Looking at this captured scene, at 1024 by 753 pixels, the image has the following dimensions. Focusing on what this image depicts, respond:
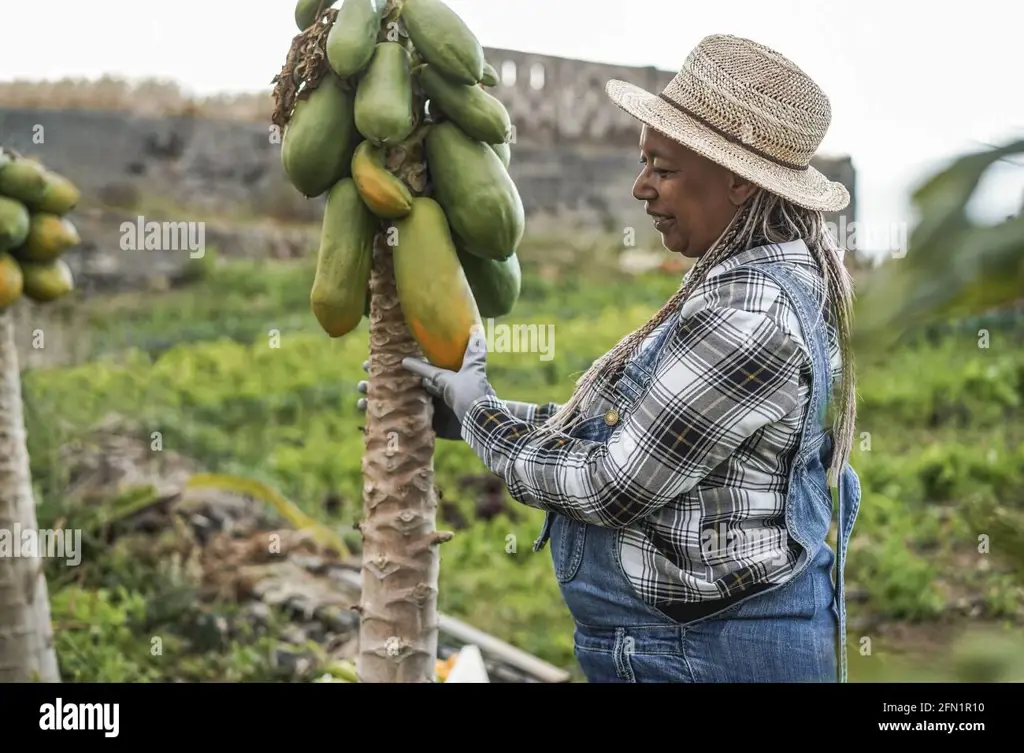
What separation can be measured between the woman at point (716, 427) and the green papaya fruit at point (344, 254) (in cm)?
30

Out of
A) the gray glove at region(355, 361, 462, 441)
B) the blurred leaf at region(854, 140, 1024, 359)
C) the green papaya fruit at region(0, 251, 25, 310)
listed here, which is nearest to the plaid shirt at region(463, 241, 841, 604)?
the gray glove at region(355, 361, 462, 441)

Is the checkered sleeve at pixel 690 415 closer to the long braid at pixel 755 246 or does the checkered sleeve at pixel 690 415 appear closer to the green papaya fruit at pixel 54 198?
the long braid at pixel 755 246

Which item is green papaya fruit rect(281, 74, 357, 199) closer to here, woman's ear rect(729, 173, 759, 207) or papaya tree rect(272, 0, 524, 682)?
papaya tree rect(272, 0, 524, 682)

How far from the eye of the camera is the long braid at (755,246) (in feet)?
6.64

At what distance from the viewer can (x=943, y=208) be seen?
461 millimetres

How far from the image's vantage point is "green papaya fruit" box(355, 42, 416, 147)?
2.08 m

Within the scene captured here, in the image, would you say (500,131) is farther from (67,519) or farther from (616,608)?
(67,519)

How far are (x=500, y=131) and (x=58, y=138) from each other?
21.3 feet

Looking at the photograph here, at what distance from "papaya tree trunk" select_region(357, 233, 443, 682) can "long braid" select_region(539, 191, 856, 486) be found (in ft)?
1.09

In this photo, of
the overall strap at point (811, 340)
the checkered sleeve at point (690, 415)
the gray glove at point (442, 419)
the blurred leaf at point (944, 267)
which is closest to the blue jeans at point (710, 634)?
the checkered sleeve at point (690, 415)

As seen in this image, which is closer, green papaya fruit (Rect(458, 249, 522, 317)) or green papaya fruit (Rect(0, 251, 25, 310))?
green papaya fruit (Rect(458, 249, 522, 317))

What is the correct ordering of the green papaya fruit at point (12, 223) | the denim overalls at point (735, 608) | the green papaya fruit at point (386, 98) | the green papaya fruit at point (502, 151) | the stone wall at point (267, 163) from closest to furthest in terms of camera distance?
the denim overalls at point (735, 608)
the green papaya fruit at point (386, 98)
the green papaya fruit at point (502, 151)
the green papaya fruit at point (12, 223)
the stone wall at point (267, 163)

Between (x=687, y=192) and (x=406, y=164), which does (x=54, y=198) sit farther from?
(x=687, y=192)

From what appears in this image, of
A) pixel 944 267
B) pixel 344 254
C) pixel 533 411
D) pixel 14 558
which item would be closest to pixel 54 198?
pixel 14 558
